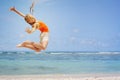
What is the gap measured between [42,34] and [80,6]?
0.88m

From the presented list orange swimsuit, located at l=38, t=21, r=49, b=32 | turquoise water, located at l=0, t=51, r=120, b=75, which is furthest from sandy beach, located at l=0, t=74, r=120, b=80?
orange swimsuit, located at l=38, t=21, r=49, b=32

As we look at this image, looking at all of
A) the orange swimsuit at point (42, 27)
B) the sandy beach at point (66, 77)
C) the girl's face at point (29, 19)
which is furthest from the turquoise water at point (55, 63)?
the girl's face at point (29, 19)

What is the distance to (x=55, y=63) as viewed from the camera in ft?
16.9

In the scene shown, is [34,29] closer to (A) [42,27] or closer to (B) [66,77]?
(A) [42,27]

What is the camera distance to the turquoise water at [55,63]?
4949 millimetres

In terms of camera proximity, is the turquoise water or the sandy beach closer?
the sandy beach

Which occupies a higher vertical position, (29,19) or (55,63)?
(29,19)

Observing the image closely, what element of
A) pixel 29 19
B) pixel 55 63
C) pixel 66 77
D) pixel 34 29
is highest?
pixel 29 19

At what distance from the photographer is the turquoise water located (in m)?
4.95

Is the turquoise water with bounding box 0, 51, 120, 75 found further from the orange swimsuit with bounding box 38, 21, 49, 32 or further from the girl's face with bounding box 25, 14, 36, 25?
the girl's face with bounding box 25, 14, 36, 25

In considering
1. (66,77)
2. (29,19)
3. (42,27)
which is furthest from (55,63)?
(29,19)

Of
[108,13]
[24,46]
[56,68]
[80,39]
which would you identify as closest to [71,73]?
[56,68]

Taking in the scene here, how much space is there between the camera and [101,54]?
5.34m

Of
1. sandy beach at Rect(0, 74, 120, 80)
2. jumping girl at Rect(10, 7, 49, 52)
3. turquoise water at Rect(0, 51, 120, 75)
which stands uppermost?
jumping girl at Rect(10, 7, 49, 52)
